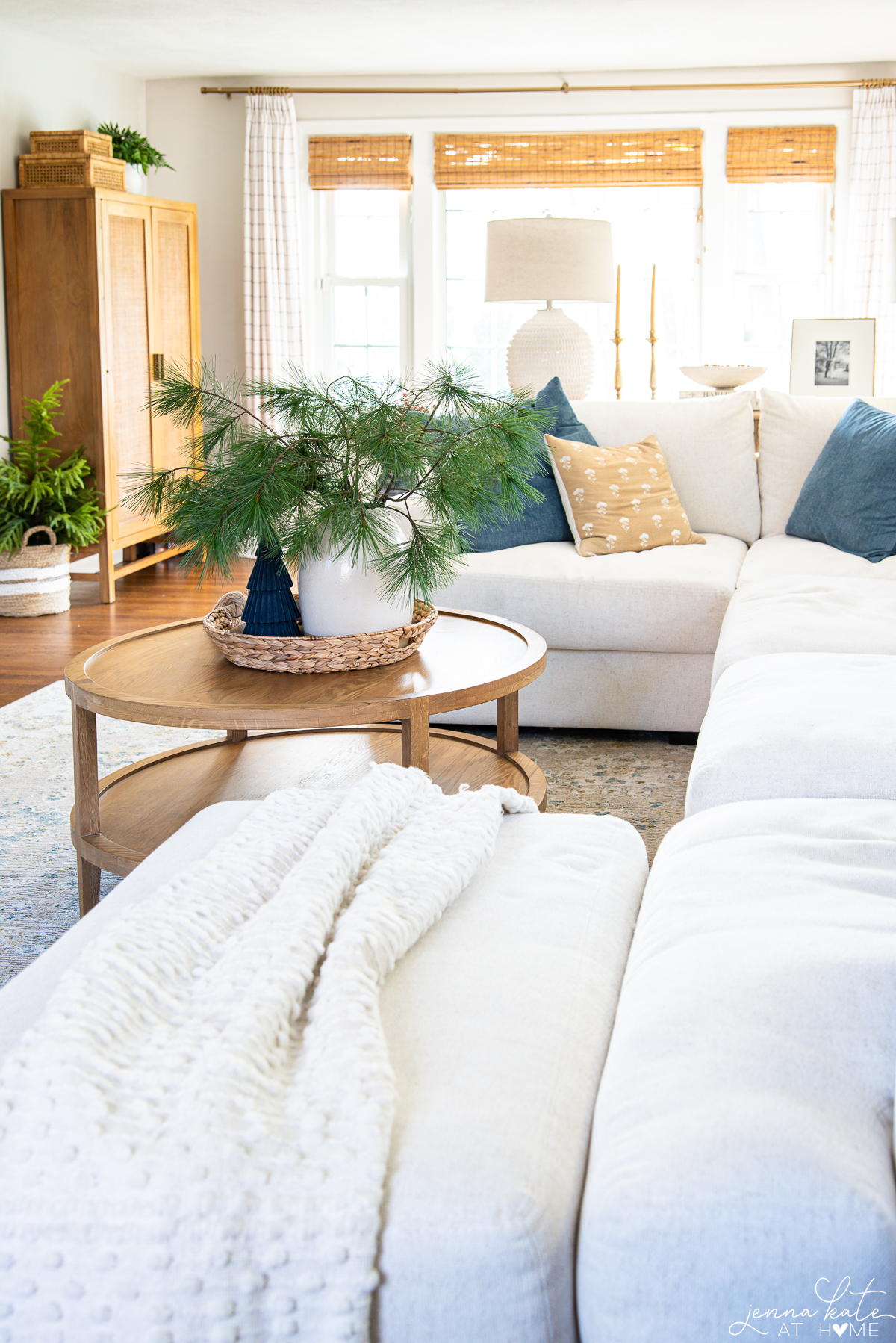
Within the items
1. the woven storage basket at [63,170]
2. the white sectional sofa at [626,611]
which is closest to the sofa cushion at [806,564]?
the white sectional sofa at [626,611]

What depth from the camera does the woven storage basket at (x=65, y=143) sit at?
512 centimetres

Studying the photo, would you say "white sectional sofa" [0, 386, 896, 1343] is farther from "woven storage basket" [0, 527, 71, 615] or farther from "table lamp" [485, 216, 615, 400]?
"woven storage basket" [0, 527, 71, 615]

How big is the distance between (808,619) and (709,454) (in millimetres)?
1336

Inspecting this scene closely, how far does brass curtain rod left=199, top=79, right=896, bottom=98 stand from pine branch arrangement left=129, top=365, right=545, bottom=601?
5114 millimetres

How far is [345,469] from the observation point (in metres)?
2.00

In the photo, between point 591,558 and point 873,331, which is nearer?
point 591,558

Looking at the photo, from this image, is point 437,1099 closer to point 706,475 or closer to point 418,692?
point 418,692

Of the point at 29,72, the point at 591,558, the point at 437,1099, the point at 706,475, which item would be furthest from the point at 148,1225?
the point at 29,72

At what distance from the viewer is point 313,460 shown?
6.56 ft

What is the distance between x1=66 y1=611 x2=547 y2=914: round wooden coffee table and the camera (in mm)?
1881

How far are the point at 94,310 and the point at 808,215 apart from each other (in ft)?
12.9

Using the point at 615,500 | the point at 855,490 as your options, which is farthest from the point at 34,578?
the point at 855,490

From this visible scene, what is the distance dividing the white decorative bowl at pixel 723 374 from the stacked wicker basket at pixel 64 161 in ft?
8.87

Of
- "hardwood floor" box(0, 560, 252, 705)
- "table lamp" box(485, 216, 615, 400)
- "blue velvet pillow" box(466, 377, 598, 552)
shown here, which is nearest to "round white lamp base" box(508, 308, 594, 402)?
"table lamp" box(485, 216, 615, 400)
